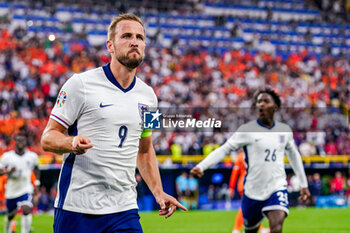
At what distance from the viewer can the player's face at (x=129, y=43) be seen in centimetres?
431

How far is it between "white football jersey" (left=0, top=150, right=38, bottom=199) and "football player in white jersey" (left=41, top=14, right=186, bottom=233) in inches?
319

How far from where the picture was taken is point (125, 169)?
4.32 metres

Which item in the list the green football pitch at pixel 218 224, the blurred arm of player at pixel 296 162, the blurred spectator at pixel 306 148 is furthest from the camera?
the blurred spectator at pixel 306 148

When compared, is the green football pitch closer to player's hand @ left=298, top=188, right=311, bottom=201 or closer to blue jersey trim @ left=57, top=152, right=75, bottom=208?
player's hand @ left=298, top=188, right=311, bottom=201

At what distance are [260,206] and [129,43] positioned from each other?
4392mm

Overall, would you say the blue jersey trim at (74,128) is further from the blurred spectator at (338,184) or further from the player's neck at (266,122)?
the blurred spectator at (338,184)

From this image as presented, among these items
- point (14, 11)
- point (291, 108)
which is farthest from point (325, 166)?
point (14, 11)

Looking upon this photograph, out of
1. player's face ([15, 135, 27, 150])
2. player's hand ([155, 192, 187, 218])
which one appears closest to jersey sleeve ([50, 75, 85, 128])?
player's hand ([155, 192, 187, 218])

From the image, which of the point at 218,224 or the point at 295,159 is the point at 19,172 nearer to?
the point at 295,159

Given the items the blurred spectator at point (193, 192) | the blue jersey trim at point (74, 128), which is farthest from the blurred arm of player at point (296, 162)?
the blurred spectator at point (193, 192)

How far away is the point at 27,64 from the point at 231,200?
10.9 m

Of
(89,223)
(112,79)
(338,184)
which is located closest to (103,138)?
(112,79)

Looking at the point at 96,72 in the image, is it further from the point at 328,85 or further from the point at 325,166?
the point at 328,85

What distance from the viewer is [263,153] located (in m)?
8.25
